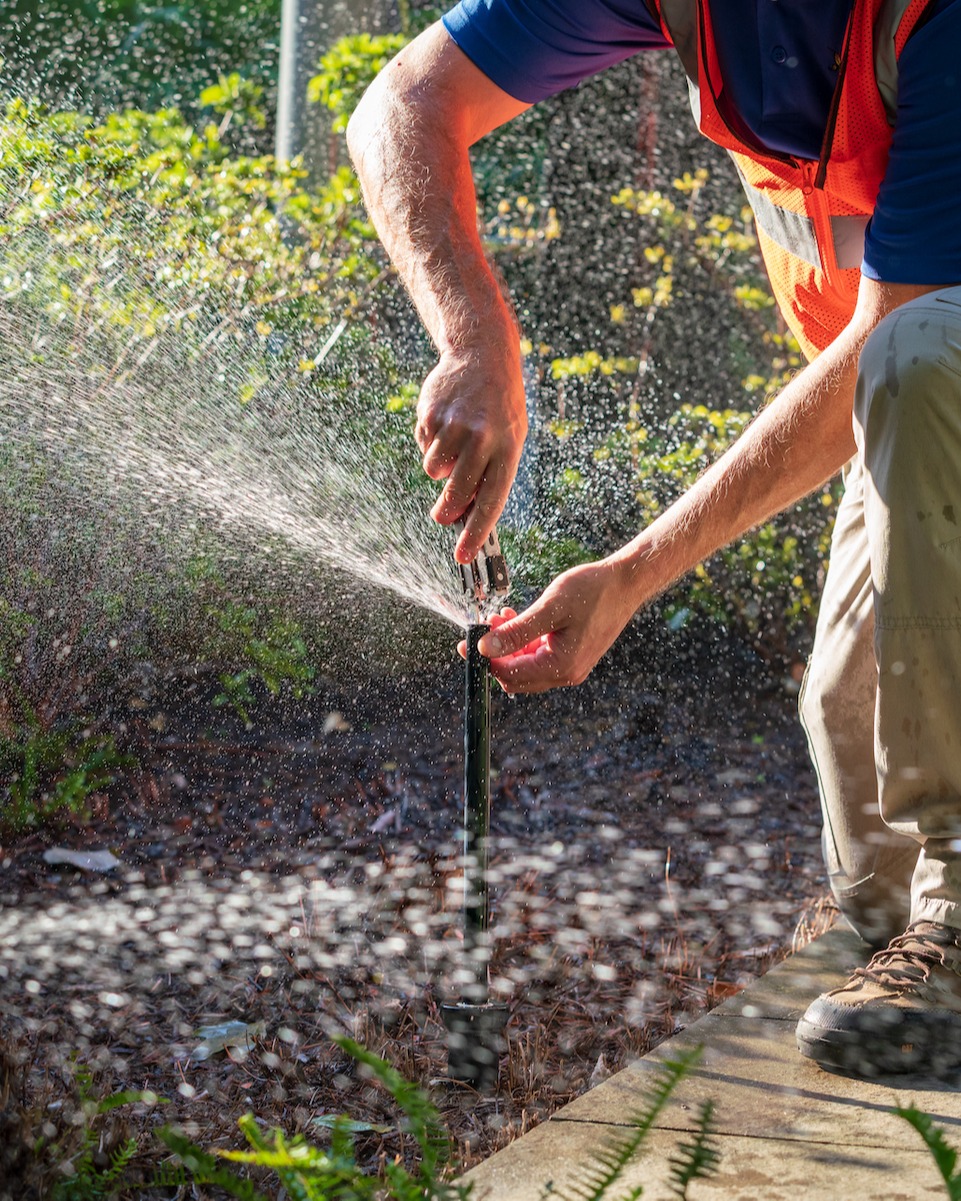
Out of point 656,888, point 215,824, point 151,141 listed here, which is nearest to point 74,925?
point 215,824

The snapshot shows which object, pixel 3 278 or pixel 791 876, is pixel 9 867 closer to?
pixel 3 278

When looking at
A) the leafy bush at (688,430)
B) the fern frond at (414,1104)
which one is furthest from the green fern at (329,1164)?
the leafy bush at (688,430)

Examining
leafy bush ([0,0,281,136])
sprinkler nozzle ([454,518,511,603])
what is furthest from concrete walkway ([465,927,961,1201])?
leafy bush ([0,0,281,136])

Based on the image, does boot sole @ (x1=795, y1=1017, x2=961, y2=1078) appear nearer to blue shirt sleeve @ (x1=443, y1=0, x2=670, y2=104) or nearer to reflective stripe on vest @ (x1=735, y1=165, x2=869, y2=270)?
reflective stripe on vest @ (x1=735, y1=165, x2=869, y2=270)

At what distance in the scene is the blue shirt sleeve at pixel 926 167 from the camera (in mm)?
1812

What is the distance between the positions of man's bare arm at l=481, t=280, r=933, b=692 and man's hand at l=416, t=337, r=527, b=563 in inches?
8.1

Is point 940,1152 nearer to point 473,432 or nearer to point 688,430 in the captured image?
point 473,432

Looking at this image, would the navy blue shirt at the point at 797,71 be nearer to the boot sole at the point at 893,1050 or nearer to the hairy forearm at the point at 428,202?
the hairy forearm at the point at 428,202

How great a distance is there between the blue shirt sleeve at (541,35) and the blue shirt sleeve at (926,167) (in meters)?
0.50

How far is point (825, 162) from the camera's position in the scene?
6.68 feet

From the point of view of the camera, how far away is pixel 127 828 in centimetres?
309

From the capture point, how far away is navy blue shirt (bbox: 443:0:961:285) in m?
1.83

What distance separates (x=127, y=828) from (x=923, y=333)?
213 cm

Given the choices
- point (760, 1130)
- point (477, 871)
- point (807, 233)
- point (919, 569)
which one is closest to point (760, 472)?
point (919, 569)
